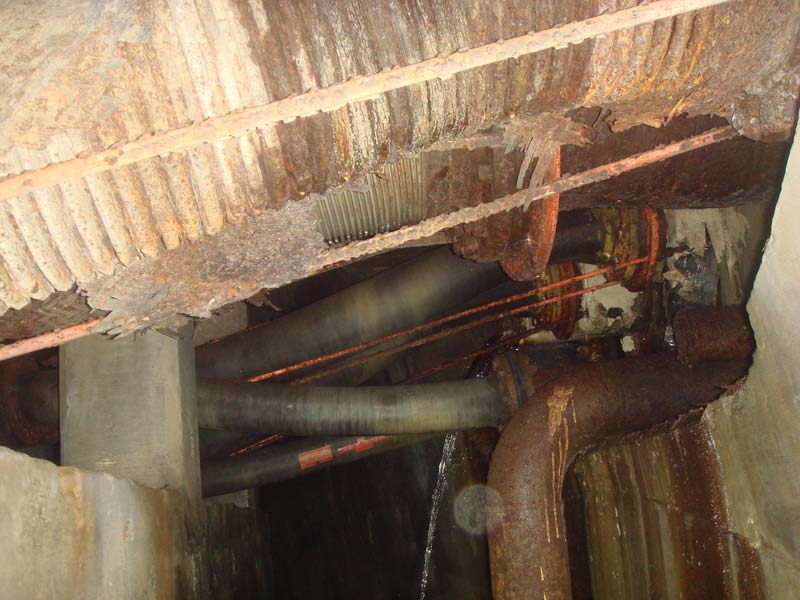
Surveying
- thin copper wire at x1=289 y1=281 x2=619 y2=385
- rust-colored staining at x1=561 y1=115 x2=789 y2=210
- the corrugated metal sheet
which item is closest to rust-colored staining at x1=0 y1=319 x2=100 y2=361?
the corrugated metal sheet

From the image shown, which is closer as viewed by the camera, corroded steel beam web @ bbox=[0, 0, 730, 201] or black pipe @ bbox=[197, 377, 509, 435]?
corroded steel beam web @ bbox=[0, 0, 730, 201]

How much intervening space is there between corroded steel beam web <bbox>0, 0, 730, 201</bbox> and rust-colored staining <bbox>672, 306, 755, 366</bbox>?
7.62 feet

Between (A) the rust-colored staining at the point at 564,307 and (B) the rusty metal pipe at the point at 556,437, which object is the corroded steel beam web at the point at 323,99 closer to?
(B) the rusty metal pipe at the point at 556,437

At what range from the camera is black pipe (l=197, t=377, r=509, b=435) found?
388 centimetres

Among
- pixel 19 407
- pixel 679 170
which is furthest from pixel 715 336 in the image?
pixel 19 407

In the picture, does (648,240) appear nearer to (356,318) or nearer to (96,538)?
(356,318)

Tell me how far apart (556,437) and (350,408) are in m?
1.41

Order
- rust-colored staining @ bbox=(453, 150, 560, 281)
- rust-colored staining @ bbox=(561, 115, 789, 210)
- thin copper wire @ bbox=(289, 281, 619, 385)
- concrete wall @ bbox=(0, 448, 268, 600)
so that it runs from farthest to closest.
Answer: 1. thin copper wire @ bbox=(289, 281, 619, 385)
2. rust-colored staining @ bbox=(453, 150, 560, 281)
3. rust-colored staining @ bbox=(561, 115, 789, 210)
4. concrete wall @ bbox=(0, 448, 268, 600)

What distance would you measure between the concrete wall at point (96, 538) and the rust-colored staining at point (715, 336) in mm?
2854

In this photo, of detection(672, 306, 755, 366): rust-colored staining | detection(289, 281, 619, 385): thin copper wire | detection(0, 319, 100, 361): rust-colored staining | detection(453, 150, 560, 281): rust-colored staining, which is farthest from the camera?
detection(289, 281, 619, 385): thin copper wire

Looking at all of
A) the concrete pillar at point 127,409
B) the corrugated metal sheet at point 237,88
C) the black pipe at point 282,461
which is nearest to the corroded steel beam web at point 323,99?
the corrugated metal sheet at point 237,88

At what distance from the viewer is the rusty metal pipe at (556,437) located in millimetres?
3039

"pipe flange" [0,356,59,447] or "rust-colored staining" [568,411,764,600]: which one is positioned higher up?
"pipe flange" [0,356,59,447]

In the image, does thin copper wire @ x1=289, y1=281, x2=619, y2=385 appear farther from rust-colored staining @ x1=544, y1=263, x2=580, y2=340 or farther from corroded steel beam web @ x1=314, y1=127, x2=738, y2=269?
corroded steel beam web @ x1=314, y1=127, x2=738, y2=269
